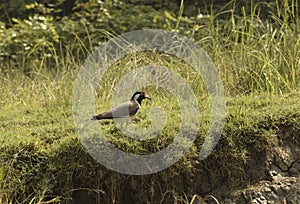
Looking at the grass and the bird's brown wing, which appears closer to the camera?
the grass

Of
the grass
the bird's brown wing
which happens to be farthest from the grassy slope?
the bird's brown wing

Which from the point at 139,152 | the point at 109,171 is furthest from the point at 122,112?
the point at 109,171

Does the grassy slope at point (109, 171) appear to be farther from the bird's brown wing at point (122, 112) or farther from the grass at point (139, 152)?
the bird's brown wing at point (122, 112)

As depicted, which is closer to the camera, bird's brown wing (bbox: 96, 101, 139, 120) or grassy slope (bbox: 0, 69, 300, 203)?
grassy slope (bbox: 0, 69, 300, 203)

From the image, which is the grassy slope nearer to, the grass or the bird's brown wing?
the grass

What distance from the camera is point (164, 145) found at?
477 cm

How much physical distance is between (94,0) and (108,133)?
5.59 metres

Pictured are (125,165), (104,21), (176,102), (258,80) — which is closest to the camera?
(125,165)

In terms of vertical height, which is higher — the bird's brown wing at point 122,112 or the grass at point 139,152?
the bird's brown wing at point 122,112

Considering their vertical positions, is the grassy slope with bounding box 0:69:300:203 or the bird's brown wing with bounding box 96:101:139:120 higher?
the bird's brown wing with bounding box 96:101:139:120

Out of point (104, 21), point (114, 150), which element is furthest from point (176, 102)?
point (104, 21)

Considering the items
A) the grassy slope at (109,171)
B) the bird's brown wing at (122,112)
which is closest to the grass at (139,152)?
the grassy slope at (109,171)

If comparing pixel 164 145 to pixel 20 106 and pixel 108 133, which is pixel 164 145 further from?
pixel 20 106

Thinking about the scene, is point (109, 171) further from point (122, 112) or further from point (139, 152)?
point (122, 112)
